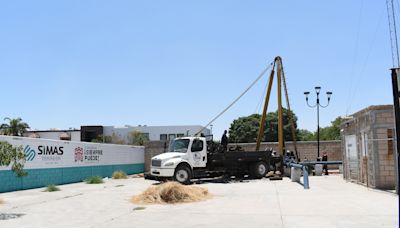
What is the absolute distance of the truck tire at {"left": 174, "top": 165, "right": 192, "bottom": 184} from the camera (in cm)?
2377

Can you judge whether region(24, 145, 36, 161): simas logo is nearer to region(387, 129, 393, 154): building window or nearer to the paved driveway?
the paved driveway

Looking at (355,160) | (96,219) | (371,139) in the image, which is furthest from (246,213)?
(355,160)

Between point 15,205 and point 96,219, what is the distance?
5178mm

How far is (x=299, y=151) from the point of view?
127 feet

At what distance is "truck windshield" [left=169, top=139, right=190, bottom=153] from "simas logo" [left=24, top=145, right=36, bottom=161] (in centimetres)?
735

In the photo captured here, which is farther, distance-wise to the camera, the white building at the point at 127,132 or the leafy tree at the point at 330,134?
the leafy tree at the point at 330,134

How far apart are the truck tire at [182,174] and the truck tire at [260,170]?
5004mm

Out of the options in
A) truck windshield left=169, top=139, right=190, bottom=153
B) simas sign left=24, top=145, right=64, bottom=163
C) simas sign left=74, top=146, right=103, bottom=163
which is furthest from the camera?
simas sign left=74, top=146, right=103, bottom=163

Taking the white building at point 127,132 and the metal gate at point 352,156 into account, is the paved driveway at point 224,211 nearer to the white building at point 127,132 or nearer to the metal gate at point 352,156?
the metal gate at point 352,156

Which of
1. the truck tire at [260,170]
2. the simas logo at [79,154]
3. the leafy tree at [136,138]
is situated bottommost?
the truck tire at [260,170]

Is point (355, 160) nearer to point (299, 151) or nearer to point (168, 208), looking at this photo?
point (168, 208)

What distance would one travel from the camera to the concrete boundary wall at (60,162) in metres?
21.7

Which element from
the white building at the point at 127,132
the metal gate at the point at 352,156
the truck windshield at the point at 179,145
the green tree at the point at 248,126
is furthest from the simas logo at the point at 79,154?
the white building at the point at 127,132

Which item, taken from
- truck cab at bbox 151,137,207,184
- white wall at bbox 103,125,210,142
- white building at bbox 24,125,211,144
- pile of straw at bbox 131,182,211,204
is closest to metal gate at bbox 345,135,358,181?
truck cab at bbox 151,137,207,184
